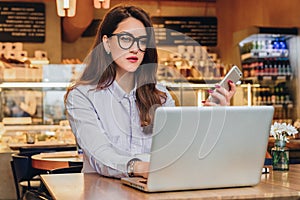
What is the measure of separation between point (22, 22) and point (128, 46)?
24.4ft

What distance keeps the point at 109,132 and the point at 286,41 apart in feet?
21.2

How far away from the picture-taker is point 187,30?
31.7ft

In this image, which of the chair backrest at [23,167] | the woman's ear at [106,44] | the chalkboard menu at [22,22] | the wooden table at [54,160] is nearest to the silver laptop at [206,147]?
the woman's ear at [106,44]

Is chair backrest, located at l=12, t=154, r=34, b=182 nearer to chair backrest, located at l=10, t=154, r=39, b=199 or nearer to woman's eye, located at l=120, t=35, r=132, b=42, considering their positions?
chair backrest, located at l=10, t=154, r=39, b=199

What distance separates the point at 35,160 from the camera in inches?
188

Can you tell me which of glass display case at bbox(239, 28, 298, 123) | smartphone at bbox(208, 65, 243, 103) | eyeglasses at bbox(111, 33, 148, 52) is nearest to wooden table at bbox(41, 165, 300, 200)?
smartphone at bbox(208, 65, 243, 103)

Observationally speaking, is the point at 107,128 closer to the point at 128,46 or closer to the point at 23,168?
Result: the point at 128,46

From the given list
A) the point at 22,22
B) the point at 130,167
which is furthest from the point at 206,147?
the point at 22,22

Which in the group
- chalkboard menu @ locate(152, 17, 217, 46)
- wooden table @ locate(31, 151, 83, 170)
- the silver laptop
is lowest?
wooden table @ locate(31, 151, 83, 170)

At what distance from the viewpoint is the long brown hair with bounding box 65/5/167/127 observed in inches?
84.0

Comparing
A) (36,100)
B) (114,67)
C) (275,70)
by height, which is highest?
(275,70)

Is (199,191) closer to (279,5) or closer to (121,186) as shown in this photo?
(121,186)

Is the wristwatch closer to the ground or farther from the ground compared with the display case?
closer to the ground

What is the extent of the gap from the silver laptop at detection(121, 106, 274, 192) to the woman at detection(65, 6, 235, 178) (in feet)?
0.85
